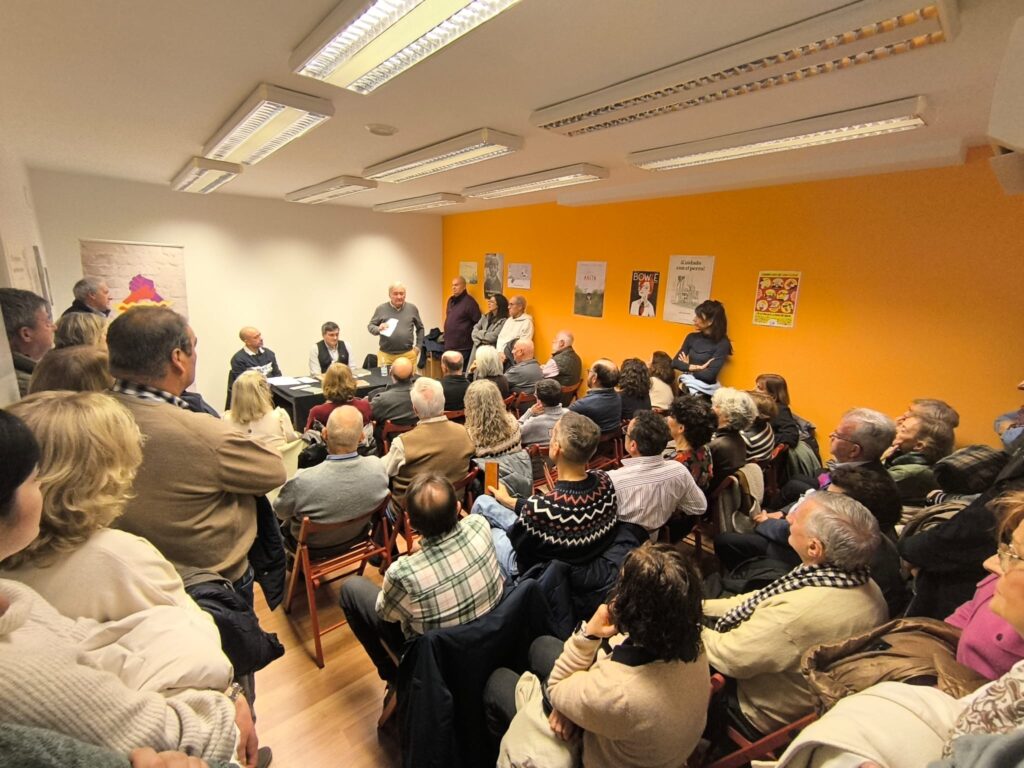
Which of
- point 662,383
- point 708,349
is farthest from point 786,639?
point 708,349

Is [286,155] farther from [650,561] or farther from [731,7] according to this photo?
[650,561]

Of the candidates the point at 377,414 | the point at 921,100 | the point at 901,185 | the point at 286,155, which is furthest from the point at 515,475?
the point at 901,185

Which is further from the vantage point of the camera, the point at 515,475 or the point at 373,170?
the point at 373,170

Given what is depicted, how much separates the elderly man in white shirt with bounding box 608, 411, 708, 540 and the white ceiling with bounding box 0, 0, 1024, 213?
157cm

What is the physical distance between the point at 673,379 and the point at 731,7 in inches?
125

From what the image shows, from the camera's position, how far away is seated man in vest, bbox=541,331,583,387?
4855 millimetres

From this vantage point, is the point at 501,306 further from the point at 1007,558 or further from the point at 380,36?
the point at 1007,558

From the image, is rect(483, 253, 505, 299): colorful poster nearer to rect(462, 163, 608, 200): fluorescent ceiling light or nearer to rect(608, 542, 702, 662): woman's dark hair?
rect(462, 163, 608, 200): fluorescent ceiling light

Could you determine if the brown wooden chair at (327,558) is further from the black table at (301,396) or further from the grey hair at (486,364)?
the grey hair at (486,364)

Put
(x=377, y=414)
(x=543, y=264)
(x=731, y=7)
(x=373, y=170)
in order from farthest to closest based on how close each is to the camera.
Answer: (x=543, y=264), (x=373, y=170), (x=377, y=414), (x=731, y=7)

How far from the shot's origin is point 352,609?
1.71 m

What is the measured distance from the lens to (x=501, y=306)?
6117 millimetres

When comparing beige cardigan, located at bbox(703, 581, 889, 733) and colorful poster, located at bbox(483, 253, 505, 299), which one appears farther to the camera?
colorful poster, located at bbox(483, 253, 505, 299)

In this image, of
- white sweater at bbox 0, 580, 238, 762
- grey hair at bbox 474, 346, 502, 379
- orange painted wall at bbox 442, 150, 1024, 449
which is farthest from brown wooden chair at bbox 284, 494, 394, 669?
orange painted wall at bbox 442, 150, 1024, 449
